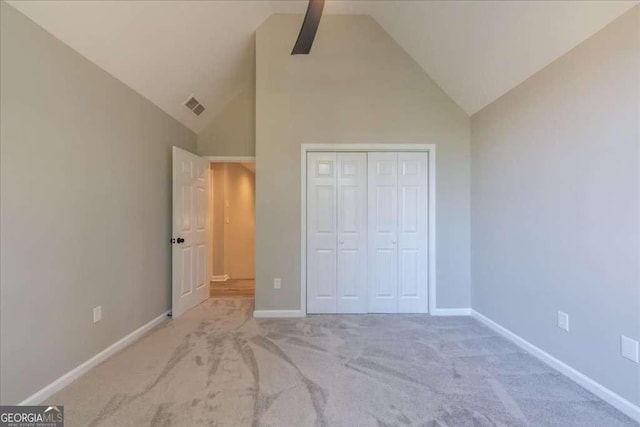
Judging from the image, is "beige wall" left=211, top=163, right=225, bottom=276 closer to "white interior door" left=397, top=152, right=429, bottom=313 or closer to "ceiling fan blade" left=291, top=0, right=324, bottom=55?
"white interior door" left=397, top=152, right=429, bottom=313

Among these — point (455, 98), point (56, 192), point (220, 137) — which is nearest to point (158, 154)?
point (220, 137)

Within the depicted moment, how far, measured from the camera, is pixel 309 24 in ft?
7.14

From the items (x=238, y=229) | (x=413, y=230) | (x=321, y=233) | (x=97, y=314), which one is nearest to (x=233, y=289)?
(x=238, y=229)

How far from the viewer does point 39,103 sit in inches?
79.3

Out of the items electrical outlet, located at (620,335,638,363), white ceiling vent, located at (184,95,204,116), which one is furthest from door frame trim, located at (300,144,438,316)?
electrical outlet, located at (620,335,638,363)

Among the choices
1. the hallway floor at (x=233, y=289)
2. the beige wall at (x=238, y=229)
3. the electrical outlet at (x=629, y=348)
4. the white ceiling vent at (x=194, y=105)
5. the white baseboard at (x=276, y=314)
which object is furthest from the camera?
the beige wall at (x=238, y=229)

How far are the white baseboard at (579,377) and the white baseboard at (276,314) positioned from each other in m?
2.10

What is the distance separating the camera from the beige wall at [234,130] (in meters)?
4.42

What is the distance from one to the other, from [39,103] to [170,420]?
6.93ft

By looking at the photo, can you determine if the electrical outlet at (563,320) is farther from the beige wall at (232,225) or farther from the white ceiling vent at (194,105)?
the beige wall at (232,225)

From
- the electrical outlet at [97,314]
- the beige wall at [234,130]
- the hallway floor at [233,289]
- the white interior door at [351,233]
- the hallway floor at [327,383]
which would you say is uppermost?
the beige wall at [234,130]

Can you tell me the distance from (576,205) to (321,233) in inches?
94.5

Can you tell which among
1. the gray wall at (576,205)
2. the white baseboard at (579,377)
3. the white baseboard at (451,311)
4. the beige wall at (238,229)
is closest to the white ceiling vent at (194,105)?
the beige wall at (238,229)

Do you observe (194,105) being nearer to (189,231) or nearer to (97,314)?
(189,231)
